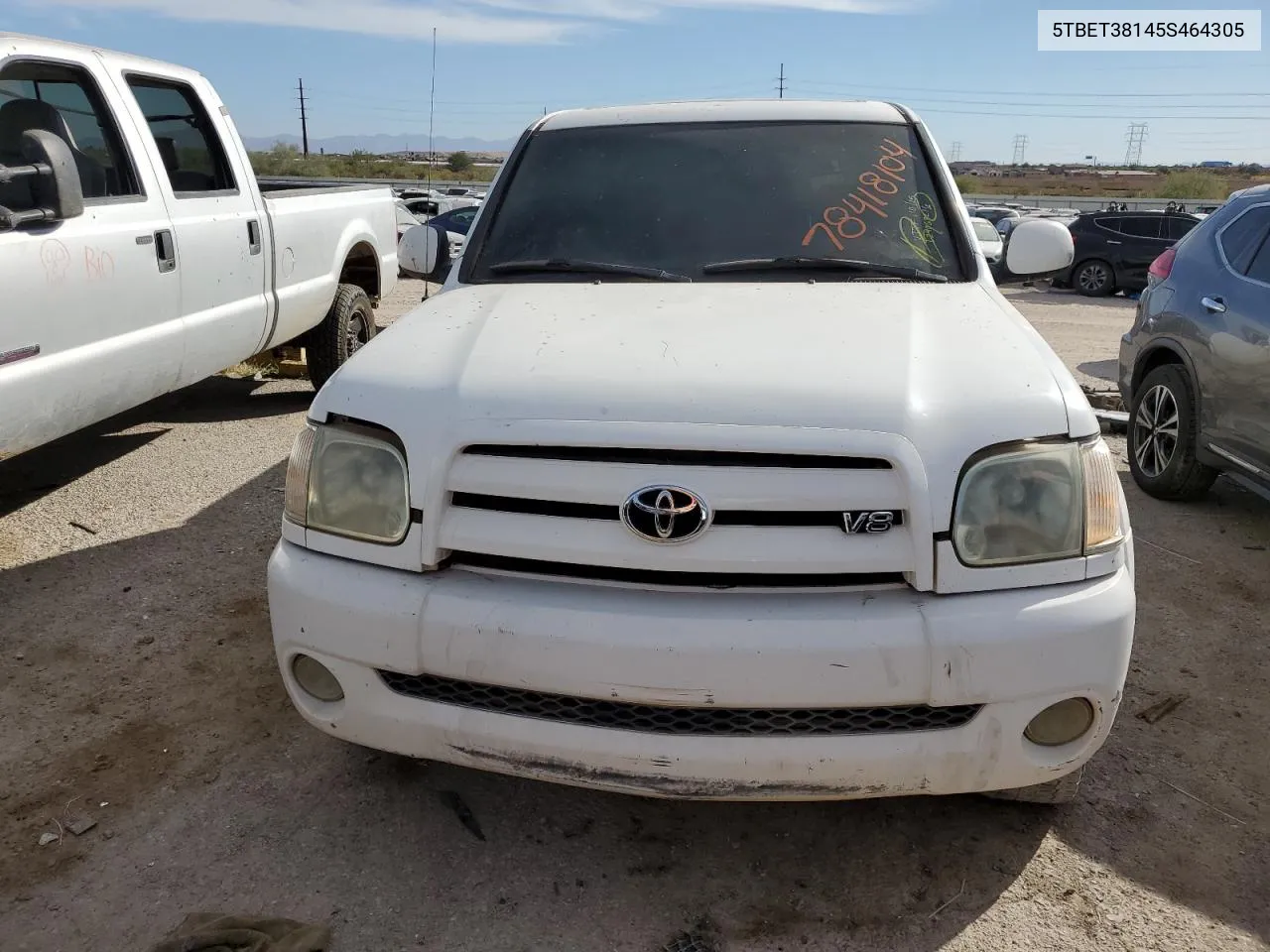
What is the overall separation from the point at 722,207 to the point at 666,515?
1594 millimetres

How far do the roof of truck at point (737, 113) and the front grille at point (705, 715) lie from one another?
231 cm

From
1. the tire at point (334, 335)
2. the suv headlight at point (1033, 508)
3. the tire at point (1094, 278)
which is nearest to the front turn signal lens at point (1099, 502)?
the suv headlight at point (1033, 508)

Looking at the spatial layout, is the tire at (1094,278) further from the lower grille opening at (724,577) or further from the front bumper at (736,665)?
the lower grille opening at (724,577)

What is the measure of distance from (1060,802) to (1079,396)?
1064 mm

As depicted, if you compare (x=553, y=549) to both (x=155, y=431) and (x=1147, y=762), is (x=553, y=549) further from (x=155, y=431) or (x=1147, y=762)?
(x=155, y=431)

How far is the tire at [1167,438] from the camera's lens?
16.2 ft

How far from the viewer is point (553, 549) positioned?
82.4 inches

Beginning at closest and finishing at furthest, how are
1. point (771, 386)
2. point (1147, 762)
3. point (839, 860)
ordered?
point (771, 386), point (839, 860), point (1147, 762)

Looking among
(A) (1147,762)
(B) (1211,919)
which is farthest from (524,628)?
(A) (1147,762)

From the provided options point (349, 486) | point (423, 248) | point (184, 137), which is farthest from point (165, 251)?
point (349, 486)

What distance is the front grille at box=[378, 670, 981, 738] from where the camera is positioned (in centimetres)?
207

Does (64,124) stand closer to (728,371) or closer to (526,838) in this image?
(728,371)

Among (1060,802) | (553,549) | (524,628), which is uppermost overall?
(553,549)

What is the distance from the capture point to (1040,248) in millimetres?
3498
